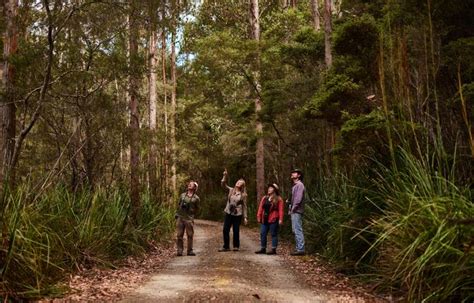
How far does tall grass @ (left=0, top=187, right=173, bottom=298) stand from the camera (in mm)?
6031

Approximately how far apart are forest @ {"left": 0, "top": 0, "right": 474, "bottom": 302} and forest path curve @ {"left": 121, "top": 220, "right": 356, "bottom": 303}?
104 cm

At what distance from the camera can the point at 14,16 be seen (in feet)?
29.5

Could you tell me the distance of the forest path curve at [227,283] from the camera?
21.1ft

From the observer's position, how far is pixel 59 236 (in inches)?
307

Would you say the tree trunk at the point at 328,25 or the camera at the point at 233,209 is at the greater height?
the tree trunk at the point at 328,25

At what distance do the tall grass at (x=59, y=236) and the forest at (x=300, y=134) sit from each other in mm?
28

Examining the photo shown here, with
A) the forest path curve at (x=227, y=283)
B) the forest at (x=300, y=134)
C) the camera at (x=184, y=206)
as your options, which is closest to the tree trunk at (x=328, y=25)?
the forest at (x=300, y=134)

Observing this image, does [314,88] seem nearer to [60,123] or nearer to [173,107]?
[60,123]

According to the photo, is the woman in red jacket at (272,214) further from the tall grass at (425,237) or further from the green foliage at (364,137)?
the tall grass at (425,237)

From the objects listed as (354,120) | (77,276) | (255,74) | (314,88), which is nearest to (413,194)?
(354,120)

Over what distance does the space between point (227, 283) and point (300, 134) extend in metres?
12.2

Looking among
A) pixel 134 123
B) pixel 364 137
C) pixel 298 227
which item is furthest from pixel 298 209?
pixel 134 123

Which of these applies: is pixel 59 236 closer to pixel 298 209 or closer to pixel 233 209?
pixel 233 209

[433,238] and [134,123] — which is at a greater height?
[134,123]
